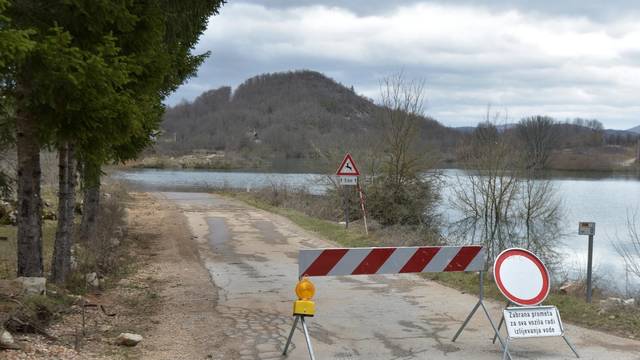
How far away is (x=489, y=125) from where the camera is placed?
25.4 m

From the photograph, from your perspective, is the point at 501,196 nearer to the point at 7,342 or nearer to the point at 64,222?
the point at 64,222

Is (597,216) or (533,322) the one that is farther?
(597,216)

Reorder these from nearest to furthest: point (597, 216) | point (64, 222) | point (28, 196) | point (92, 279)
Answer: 1. point (28, 196)
2. point (64, 222)
3. point (92, 279)
4. point (597, 216)

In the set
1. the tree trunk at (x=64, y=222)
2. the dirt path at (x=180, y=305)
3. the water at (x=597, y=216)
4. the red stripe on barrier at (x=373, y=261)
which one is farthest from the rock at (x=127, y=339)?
the water at (x=597, y=216)

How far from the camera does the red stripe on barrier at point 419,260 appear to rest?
6922 mm

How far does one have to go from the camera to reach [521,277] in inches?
267

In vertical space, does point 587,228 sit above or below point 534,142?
below

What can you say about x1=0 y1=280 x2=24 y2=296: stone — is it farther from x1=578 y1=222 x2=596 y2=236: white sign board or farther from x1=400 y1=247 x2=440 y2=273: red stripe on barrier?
x1=578 y1=222 x2=596 y2=236: white sign board

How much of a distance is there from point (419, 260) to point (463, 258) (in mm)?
551

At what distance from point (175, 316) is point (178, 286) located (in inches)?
89.8

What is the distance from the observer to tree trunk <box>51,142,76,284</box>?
9.18 meters

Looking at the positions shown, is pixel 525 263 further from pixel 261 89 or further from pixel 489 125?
pixel 261 89

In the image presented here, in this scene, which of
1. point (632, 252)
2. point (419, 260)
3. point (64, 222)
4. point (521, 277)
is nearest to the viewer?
point (521, 277)

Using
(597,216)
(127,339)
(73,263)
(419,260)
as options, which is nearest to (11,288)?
(127,339)
